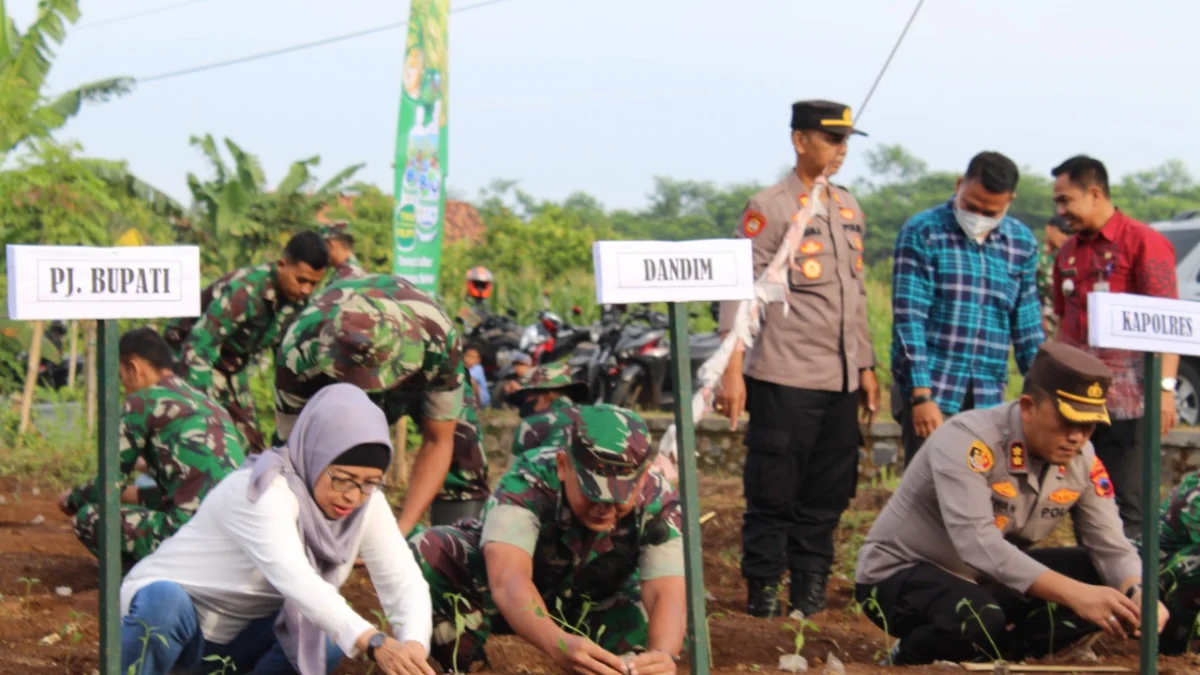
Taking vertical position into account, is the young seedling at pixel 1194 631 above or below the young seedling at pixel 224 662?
below

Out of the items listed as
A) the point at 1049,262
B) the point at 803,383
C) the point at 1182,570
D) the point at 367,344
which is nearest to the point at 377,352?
the point at 367,344

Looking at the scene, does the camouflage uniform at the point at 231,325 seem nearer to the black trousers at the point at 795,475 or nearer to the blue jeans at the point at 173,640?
the black trousers at the point at 795,475

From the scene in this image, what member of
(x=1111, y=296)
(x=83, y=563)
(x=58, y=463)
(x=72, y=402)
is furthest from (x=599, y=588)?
(x=72, y=402)

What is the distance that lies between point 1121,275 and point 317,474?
3.19m

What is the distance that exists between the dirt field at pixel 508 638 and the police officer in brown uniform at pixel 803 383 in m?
0.25

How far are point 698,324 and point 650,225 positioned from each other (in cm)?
2315

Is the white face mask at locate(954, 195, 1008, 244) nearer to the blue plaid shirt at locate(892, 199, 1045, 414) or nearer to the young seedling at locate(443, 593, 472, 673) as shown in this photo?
the blue plaid shirt at locate(892, 199, 1045, 414)

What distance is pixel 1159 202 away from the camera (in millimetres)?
30922

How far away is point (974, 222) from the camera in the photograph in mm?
5492

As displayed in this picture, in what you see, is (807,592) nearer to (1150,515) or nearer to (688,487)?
(1150,515)

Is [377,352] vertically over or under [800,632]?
over

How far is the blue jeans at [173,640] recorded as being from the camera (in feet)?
12.0

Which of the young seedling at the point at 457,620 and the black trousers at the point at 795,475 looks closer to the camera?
the young seedling at the point at 457,620

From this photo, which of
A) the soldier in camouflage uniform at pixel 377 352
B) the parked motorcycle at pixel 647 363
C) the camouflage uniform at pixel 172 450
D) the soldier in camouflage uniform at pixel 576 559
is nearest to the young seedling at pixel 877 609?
the soldier in camouflage uniform at pixel 576 559
